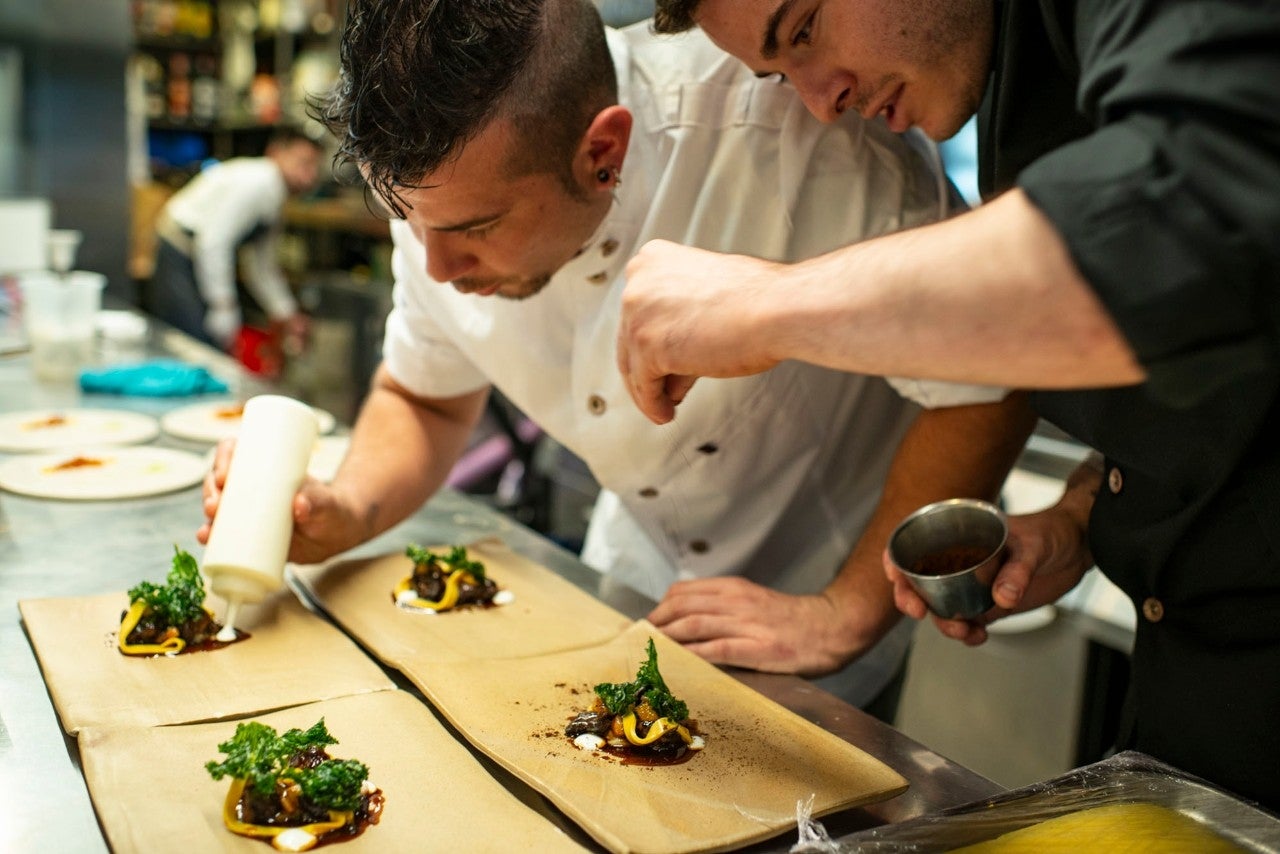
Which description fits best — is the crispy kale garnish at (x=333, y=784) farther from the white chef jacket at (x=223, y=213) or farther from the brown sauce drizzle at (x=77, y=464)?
the white chef jacket at (x=223, y=213)

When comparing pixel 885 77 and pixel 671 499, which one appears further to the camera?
pixel 671 499

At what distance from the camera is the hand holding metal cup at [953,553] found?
4.20 ft

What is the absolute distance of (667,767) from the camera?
3.93ft

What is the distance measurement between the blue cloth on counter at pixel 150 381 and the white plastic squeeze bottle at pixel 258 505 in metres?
1.49

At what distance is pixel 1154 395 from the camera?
84cm

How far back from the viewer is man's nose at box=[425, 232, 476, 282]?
1.57 m

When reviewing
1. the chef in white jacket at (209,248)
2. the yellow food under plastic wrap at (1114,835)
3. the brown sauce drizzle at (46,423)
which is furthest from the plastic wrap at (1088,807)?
the chef in white jacket at (209,248)

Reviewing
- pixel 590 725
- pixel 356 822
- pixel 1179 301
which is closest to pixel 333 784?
pixel 356 822

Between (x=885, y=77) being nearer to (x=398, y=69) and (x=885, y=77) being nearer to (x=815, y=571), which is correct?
(x=398, y=69)

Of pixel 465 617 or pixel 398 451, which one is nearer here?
pixel 465 617

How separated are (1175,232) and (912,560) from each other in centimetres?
69

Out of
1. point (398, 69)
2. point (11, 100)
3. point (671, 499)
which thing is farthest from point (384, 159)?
point (11, 100)

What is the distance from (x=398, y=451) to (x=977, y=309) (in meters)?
1.35

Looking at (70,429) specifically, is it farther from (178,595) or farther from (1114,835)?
(1114,835)
